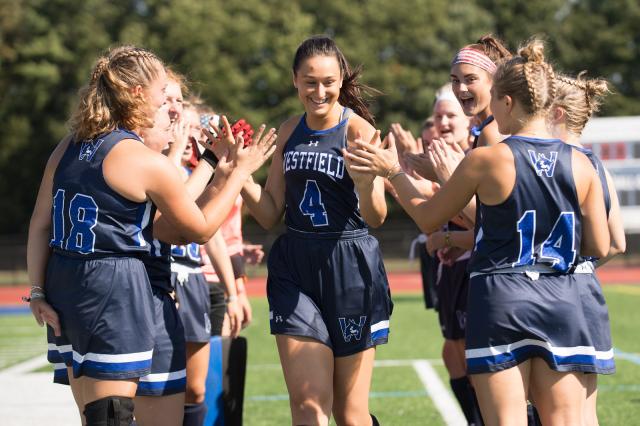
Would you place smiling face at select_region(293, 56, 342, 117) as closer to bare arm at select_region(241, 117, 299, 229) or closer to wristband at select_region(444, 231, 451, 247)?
bare arm at select_region(241, 117, 299, 229)

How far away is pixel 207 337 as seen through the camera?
5.75 m

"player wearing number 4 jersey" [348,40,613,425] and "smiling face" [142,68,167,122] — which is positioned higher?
"smiling face" [142,68,167,122]

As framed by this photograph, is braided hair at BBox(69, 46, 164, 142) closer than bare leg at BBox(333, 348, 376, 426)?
Yes

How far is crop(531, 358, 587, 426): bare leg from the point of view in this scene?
414cm

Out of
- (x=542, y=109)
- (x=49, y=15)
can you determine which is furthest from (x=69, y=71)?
(x=542, y=109)

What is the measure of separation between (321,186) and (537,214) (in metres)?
1.32

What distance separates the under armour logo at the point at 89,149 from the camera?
13.9 ft

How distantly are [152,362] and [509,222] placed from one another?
1.75 metres

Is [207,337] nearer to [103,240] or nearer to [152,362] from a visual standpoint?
[152,362]

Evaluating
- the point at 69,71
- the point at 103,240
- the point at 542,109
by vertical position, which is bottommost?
the point at 103,240

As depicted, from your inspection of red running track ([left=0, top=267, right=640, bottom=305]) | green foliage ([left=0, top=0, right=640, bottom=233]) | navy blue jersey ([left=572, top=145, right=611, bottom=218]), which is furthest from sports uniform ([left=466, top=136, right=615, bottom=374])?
green foliage ([left=0, top=0, right=640, bottom=233])

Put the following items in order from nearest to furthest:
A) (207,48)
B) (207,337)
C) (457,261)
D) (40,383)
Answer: (207,337)
(457,261)
(40,383)
(207,48)

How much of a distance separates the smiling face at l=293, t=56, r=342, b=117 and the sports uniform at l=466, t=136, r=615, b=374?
1.26m

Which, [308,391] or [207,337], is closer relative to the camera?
[308,391]
